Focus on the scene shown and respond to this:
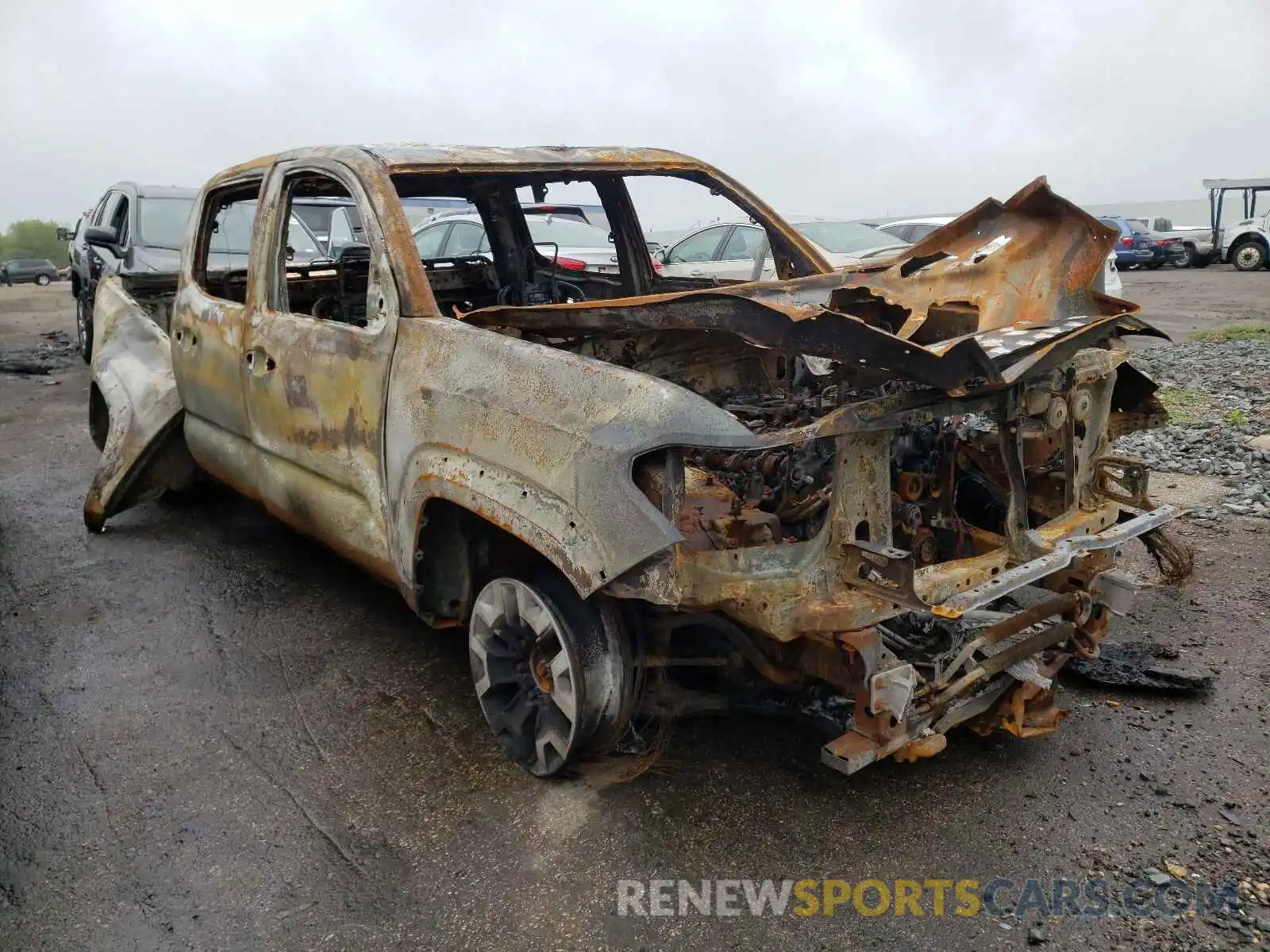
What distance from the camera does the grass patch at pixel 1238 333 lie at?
35.0 feet

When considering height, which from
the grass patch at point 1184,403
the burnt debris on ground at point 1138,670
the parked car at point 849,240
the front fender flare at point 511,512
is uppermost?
the parked car at point 849,240

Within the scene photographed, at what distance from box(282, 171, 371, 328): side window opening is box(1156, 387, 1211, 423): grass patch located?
5.60m

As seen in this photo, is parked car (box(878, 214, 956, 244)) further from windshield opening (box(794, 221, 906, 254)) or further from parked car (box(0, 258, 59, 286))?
parked car (box(0, 258, 59, 286))

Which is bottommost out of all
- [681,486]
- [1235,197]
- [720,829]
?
[720,829]

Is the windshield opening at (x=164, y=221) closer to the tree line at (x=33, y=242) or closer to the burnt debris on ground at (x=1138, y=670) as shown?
the burnt debris on ground at (x=1138, y=670)

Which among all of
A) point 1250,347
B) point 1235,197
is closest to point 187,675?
point 1250,347

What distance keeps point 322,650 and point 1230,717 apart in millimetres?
3275

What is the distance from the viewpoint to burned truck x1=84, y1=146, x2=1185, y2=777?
2.37 meters

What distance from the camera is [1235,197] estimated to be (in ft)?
77.1

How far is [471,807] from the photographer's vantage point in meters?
2.79

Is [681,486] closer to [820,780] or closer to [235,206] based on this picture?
[820,780]

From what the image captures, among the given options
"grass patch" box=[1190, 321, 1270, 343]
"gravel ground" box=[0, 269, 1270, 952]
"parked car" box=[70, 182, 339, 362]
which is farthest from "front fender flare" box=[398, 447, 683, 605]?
"grass patch" box=[1190, 321, 1270, 343]

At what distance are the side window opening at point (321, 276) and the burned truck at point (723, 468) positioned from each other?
0.03 meters

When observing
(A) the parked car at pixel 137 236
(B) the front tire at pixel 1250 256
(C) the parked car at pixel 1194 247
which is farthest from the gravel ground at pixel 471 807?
(C) the parked car at pixel 1194 247
